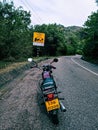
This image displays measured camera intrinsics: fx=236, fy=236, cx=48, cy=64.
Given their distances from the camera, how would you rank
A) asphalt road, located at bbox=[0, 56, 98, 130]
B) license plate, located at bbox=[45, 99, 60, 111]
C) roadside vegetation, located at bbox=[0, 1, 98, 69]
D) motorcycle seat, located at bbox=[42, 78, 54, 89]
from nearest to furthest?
asphalt road, located at bbox=[0, 56, 98, 130] < license plate, located at bbox=[45, 99, 60, 111] < motorcycle seat, located at bbox=[42, 78, 54, 89] < roadside vegetation, located at bbox=[0, 1, 98, 69]

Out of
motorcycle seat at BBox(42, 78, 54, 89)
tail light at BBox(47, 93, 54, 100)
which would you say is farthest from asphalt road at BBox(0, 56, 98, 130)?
motorcycle seat at BBox(42, 78, 54, 89)

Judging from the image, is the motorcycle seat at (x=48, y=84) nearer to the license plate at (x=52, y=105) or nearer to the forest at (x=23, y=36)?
the license plate at (x=52, y=105)

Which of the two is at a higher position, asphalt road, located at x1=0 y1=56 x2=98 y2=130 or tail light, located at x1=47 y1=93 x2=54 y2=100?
tail light, located at x1=47 y1=93 x2=54 y2=100

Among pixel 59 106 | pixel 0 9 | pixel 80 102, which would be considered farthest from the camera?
pixel 0 9

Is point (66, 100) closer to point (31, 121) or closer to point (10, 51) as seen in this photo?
point (31, 121)

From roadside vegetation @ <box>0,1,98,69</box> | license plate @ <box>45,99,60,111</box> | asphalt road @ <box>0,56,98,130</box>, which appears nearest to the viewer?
asphalt road @ <box>0,56,98,130</box>

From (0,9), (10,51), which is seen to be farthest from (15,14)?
(10,51)

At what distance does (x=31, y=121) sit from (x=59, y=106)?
0.77 metres

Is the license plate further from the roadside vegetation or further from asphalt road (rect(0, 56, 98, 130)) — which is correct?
the roadside vegetation

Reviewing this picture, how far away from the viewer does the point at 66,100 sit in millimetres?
8039

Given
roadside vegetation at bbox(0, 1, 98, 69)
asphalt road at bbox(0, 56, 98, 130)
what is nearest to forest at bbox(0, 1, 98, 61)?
roadside vegetation at bbox(0, 1, 98, 69)

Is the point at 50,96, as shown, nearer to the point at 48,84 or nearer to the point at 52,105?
the point at 52,105

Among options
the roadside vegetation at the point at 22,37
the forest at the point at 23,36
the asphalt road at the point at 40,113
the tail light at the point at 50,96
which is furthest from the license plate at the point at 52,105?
the forest at the point at 23,36

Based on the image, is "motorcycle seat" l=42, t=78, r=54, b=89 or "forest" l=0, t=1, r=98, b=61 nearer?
"motorcycle seat" l=42, t=78, r=54, b=89
